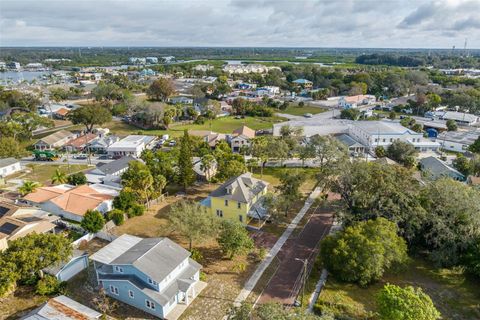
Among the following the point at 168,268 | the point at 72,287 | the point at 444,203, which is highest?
the point at 444,203

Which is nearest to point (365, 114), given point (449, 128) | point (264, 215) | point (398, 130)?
point (449, 128)

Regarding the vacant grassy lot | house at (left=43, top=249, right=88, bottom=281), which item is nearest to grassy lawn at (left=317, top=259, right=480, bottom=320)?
house at (left=43, top=249, right=88, bottom=281)

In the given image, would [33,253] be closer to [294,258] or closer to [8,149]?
[294,258]

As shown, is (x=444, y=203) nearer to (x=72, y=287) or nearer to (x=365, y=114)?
(x=72, y=287)

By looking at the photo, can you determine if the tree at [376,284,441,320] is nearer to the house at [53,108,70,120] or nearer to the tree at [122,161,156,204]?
the tree at [122,161,156,204]

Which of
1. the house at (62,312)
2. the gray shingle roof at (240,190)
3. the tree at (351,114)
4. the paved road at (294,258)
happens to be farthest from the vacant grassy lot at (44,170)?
the tree at (351,114)

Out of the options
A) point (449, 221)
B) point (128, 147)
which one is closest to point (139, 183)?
point (128, 147)
